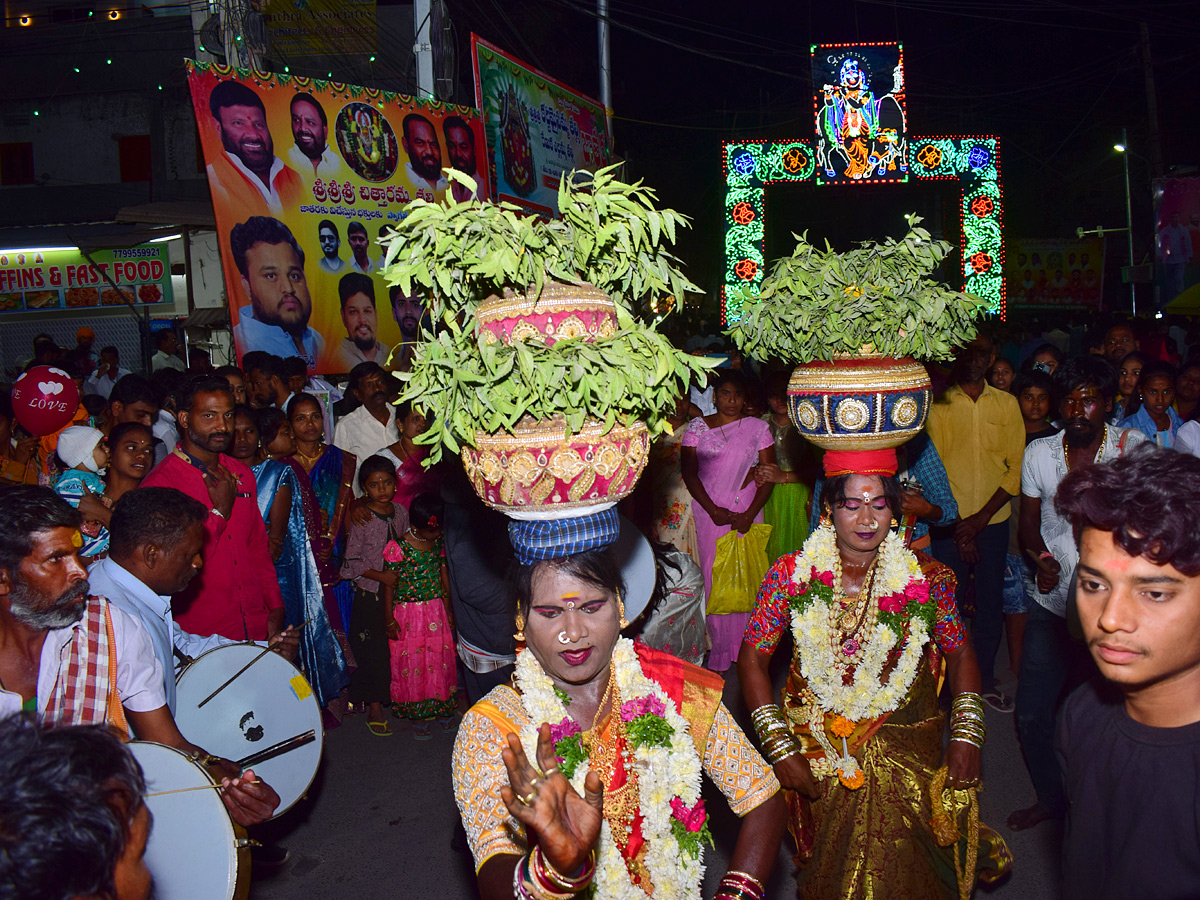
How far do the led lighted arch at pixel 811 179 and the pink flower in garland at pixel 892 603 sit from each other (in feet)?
49.6

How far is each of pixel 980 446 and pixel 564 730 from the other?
194 inches

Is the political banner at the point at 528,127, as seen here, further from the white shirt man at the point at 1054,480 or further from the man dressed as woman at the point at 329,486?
the white shirt man at the point at 1054,480

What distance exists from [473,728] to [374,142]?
8.99 metres

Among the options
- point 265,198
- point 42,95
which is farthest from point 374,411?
point 42,95

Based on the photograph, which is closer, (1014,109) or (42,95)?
(42,95)

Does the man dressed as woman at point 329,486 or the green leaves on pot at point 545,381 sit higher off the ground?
the green leaves on pot at point 545,381

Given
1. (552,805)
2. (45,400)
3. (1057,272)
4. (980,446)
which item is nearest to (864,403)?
(552,805)

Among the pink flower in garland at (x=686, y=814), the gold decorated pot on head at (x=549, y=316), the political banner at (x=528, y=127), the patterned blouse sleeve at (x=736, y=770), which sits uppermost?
the political banner at (x=528, y=127)

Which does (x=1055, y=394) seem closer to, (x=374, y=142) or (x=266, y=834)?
(x=266, y=834)

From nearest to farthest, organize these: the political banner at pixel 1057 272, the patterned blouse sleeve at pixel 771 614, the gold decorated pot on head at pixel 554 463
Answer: the gold decorated pot on head at pixel 554 463
the patterned blouse sleeve at pixel 771 614
the political banner at pixel 1057 272

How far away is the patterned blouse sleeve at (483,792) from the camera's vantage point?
7.52 feet

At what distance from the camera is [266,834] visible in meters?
5.07

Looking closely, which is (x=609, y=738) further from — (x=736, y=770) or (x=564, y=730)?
(x=736, y=770)

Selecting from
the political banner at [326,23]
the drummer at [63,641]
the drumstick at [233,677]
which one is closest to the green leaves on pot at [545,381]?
the drummer at [63,641]
